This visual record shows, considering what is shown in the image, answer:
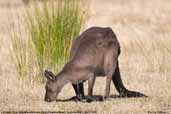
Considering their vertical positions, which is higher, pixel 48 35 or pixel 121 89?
pixel 48 35

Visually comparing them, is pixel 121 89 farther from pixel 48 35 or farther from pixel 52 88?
pixel 48 35

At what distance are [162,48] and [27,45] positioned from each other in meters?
3.66

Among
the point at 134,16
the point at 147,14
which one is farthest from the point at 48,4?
the point at 147,14

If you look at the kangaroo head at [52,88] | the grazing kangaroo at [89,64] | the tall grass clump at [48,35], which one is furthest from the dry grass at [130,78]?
the tall grass clump at [48,35]

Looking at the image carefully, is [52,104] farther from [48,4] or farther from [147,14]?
[147,14]

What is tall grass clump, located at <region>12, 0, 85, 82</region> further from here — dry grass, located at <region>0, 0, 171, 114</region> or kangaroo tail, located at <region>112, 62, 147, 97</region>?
kangaroo tail, located at <region>112, 62, 147, 97</region>

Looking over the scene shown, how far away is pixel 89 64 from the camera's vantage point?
11.0 m

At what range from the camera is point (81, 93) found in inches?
446

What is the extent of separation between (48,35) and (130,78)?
1958 millimetres

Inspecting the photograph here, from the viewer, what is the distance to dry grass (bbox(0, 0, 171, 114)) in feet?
35.5

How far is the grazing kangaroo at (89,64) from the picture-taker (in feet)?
36.2

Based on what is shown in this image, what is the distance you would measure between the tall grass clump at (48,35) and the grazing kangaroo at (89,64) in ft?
5.82

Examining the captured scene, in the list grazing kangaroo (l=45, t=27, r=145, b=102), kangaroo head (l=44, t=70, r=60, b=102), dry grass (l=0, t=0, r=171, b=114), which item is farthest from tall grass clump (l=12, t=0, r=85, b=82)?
kangaroo head (l=44, t=70, r=60, b=102)

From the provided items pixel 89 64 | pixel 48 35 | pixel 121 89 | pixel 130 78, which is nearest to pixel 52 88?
pixel 89 64
